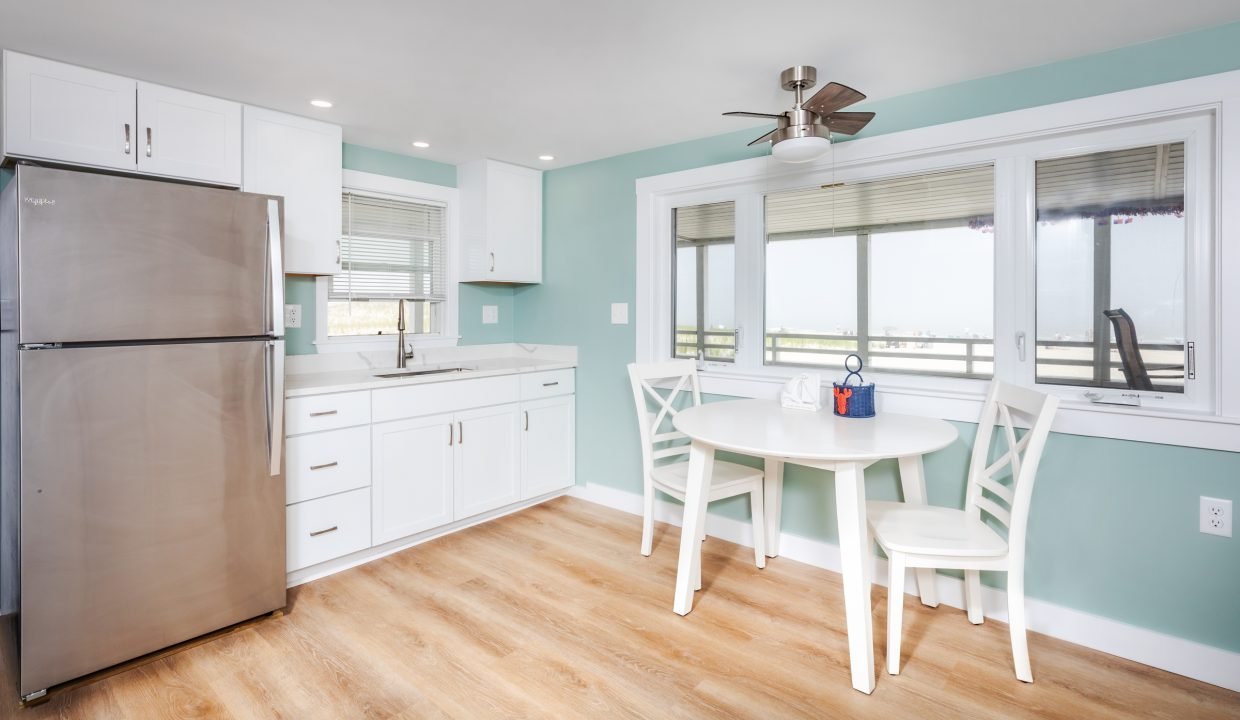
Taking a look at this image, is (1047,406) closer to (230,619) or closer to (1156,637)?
(1156,637)

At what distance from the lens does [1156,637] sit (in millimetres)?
2107

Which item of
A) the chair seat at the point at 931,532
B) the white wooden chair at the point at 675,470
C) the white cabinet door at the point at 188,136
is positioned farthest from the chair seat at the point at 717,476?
the white cabinet door at the point at 188,136

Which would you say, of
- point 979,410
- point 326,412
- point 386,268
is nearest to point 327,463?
point 326,412

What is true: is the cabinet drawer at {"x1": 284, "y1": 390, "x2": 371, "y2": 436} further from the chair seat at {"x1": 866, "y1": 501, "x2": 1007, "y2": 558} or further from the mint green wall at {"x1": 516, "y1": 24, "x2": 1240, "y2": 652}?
the chair seat at {"x1": 866, "y1": 501, "x2": 1007, "y2": 558}

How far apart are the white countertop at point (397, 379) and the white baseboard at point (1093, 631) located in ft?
5.96

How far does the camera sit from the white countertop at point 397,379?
8.93ft

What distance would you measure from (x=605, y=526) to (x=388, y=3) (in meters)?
2.75

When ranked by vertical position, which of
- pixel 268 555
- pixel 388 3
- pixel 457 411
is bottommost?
pixel 268 555

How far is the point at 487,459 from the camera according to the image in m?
3.44

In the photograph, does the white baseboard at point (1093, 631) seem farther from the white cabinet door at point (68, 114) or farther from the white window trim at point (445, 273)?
the white cabinet door at point (68, 114)

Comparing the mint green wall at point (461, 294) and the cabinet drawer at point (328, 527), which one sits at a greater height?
the mint green wall at point (461, 294)

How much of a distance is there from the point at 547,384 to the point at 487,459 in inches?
25.0

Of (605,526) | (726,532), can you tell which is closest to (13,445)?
(605,526)

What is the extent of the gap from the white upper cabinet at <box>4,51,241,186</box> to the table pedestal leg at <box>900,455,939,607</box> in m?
3.24
